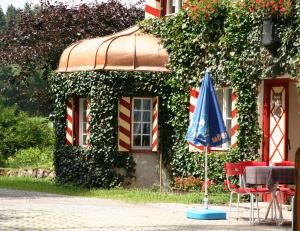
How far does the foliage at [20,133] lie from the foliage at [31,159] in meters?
0.91

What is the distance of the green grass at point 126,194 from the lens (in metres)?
14.7

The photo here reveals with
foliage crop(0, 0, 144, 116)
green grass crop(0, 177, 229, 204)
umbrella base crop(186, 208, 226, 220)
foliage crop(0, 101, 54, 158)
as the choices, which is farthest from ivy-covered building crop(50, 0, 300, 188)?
foliage crop(0, 101, 54, 158)

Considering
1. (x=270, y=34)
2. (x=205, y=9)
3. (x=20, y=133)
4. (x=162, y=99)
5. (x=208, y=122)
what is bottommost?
(x=20, y=133)

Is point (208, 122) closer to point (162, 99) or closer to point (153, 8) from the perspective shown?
point (162, 99)

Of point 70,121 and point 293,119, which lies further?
point 70,121

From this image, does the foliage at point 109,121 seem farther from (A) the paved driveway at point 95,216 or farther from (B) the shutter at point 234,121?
(A) the paved driveway at point 95,216

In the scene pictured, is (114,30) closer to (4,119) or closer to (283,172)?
(4,119)

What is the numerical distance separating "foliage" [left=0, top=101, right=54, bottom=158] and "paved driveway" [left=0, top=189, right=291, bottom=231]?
1257 centimetres

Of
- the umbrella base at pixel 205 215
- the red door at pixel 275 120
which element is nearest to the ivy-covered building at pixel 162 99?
the red door at pixel 275 120

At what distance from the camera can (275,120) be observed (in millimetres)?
15562

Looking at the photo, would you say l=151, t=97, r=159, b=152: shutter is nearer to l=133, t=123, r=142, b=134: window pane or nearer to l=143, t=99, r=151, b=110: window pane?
l=143, t=99, r=151, b=110: window pane

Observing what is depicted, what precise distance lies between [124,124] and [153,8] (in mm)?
3452

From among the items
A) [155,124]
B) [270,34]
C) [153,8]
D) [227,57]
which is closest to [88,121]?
[155,124]

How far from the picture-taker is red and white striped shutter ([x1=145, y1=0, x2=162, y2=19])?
19328 millimetres
